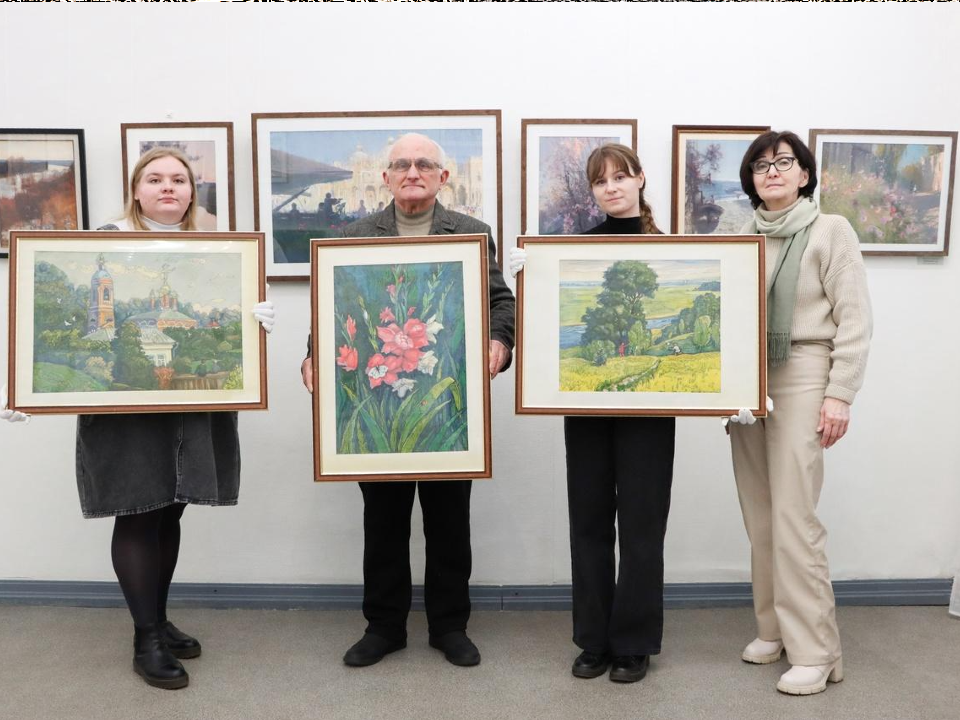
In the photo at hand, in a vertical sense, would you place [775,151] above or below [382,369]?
above

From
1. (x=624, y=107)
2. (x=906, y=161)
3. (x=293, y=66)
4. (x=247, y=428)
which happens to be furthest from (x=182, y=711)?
(x=906, y=161)

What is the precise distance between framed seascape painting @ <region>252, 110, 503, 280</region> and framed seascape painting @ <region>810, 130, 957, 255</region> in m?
1.30

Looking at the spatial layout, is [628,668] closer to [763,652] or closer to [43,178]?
[763,652]

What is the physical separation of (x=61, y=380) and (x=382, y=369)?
950 millimetres

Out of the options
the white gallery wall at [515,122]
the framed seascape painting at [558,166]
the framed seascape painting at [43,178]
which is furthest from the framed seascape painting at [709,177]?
the framed seascape painting at [43,178]

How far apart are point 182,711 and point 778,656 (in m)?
1.91

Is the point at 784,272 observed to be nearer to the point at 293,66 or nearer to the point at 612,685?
the point at 612,685

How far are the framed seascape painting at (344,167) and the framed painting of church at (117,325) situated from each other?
0.74 meters

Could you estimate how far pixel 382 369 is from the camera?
2.40 meters

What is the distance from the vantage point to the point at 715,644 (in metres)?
2.83

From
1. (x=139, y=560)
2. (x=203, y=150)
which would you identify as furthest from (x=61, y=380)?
(x=203, y=150)

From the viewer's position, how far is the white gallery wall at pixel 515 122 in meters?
3.08

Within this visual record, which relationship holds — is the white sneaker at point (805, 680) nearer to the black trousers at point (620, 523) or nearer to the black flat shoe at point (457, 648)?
the black trousers at point (620, 523)

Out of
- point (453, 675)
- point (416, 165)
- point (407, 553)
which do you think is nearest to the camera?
point (416, 165)
